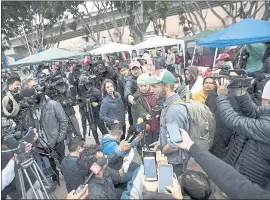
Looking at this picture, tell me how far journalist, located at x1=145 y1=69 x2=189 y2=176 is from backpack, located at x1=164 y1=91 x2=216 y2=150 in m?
0.05

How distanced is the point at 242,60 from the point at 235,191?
5831 mm

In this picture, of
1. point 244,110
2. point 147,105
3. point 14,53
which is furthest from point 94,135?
point 14,53

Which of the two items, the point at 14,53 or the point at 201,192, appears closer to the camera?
the point at 201,192

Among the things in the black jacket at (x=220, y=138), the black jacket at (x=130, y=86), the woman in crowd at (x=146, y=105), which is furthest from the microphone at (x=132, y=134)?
the black jacket at (x=130, y=86)

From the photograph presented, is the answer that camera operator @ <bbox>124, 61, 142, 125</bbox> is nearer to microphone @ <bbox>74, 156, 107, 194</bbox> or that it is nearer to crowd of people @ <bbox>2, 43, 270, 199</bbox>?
crowd of people @ <bbox>2, 43, 270, 199</bbox>

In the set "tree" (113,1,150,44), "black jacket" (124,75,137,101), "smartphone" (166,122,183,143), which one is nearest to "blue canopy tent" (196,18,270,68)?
"black jacket" (124,75,137,101)

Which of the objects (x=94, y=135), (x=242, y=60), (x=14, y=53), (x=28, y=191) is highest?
(x=28, y=191)

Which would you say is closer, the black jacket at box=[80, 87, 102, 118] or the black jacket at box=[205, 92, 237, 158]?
the black jacket at box=[205, 92, 237, 158]

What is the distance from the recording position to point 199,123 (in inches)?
107

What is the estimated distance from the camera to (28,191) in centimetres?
151

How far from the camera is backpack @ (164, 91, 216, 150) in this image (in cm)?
268

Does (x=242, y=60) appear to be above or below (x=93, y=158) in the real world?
below

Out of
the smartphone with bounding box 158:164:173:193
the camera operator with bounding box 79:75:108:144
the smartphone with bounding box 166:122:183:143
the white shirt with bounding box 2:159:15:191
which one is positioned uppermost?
the white shirt with bounding box 2:159:15:191

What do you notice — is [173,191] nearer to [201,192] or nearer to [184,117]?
[201,192]
